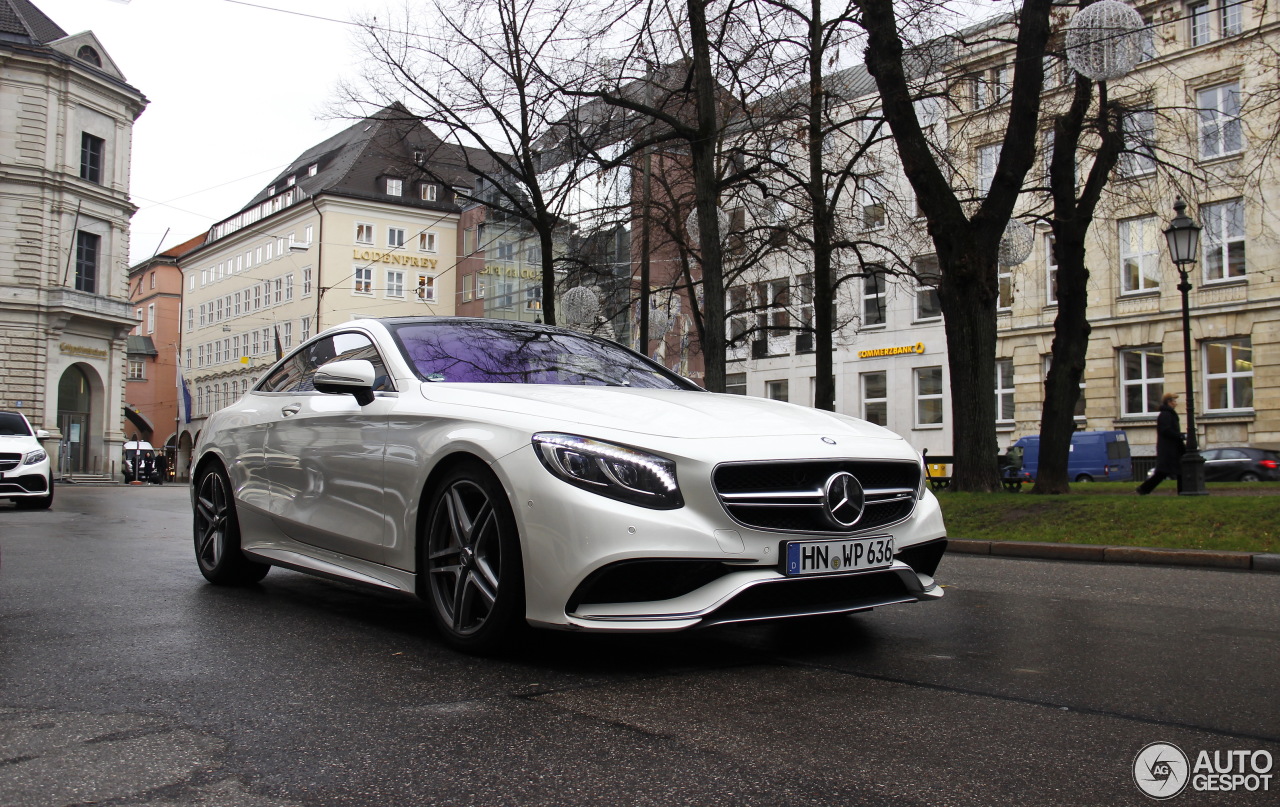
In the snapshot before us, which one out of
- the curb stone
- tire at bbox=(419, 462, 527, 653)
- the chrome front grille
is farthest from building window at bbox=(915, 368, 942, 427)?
tire at bbox=(419, 462, 527, 653)

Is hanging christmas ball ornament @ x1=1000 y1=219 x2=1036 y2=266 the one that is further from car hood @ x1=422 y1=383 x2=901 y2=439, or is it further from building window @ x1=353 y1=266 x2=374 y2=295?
building window @ x1=353 y1=266 x2=374 y2=295

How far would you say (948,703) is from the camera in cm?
350

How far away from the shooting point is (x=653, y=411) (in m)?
4.28

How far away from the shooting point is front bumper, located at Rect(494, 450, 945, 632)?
12.1ft

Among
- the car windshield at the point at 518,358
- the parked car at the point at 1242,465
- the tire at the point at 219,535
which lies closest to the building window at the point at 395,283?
the parked car at the point at 1242,465

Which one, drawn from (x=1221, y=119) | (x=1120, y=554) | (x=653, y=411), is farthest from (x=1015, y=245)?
(x=1221, y=119)

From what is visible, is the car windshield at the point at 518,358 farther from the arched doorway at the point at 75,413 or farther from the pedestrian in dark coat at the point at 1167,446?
the arched doorway at the point at 75,413

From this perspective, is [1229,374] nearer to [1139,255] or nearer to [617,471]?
[1139,255]

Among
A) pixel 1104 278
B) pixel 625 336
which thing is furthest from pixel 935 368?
pixel 625 336

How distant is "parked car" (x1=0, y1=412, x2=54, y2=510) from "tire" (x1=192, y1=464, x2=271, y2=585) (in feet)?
37.5

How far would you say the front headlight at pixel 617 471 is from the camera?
12.4 ft

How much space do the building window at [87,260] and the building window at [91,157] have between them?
8.67ft

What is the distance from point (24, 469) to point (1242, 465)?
28574 mm

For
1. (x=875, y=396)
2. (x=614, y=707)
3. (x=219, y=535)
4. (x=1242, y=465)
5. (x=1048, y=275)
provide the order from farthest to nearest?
A: 1. (x=875, y=396)
2. (x=1048, y=275)
3. (x=1242, y=465)
4. (x=219, y=535)
5. (x=614, y=707)
